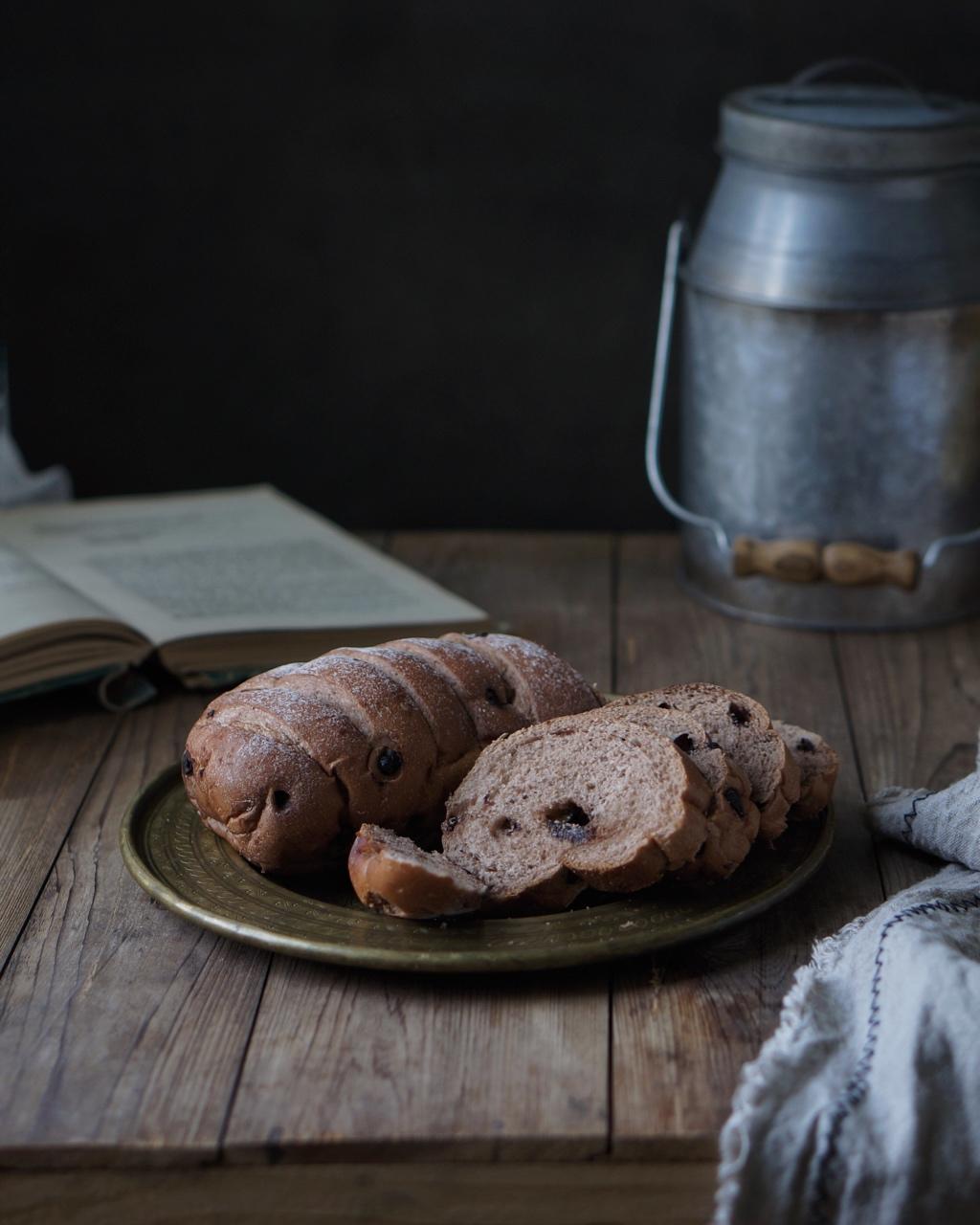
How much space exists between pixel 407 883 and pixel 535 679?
0.26 m

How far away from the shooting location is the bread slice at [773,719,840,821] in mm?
1146

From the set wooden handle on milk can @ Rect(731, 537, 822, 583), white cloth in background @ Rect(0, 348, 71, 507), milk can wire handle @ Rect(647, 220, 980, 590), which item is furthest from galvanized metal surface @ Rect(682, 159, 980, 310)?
white cloth in background @ Rect(0, 348, 71, 507)

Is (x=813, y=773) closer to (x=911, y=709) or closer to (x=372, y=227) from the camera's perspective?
(x=911, y=709)

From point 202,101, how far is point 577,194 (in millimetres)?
522

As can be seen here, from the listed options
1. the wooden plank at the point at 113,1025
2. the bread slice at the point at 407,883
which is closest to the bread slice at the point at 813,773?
the bread slice at the point at 407,883

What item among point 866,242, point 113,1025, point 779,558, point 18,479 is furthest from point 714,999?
point 18,479

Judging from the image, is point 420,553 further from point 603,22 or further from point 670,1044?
point 670,1044

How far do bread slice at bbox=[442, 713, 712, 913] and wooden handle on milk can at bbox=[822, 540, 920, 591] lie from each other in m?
0.68

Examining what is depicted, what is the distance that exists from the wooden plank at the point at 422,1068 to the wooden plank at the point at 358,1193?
2 centimetres

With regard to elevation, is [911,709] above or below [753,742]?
below

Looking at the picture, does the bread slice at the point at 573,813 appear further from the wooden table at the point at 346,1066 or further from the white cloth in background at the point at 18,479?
the white cloth in background at the point at 18,479

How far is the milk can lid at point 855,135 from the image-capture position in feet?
5.26

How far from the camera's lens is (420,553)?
2.07m

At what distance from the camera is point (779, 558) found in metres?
1.73
